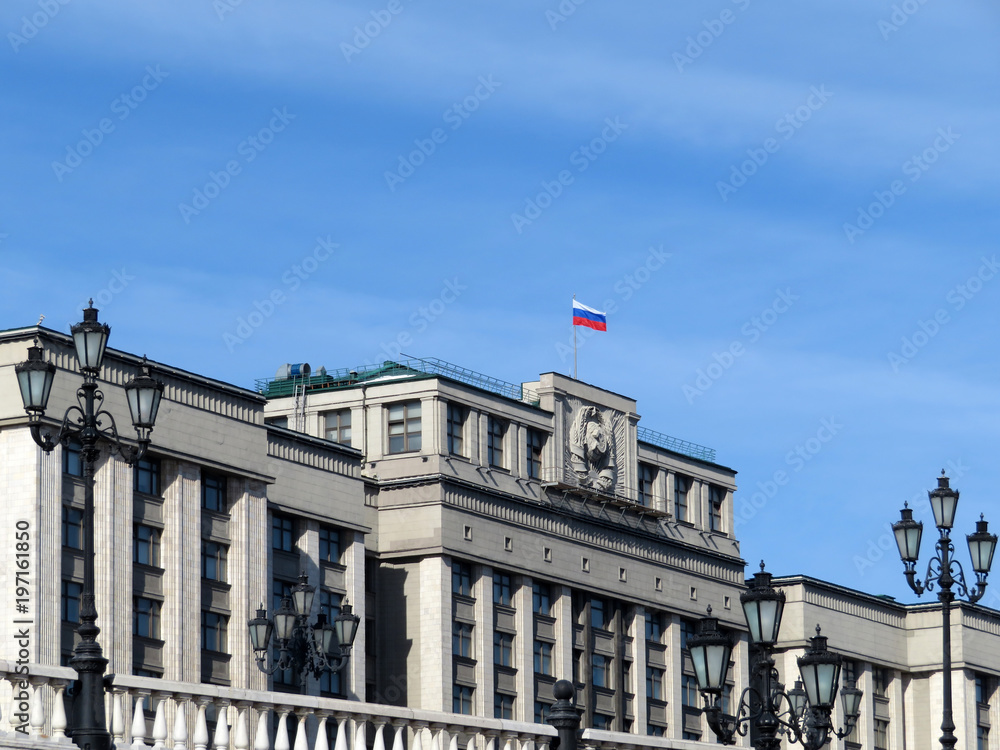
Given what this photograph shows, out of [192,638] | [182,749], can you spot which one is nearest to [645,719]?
[192,638]

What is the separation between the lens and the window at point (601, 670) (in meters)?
83.6

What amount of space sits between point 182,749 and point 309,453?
4658 cm

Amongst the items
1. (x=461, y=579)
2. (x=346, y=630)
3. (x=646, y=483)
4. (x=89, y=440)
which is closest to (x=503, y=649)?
(x=461, y=579)

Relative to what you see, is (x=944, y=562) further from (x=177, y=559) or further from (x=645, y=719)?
(x=645, y=719)

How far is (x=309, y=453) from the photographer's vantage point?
72625 millimetres

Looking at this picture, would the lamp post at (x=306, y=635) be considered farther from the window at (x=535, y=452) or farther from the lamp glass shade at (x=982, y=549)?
the window at (x=535, y=452)

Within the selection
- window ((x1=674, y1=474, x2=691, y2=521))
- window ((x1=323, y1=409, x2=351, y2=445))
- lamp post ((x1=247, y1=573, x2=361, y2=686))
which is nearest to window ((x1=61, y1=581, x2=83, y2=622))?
lamp post ((x1=247, y1=573, x2=361, y2=686))

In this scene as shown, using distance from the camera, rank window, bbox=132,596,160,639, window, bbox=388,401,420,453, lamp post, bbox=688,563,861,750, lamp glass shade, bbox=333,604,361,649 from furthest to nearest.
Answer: window, bbox=388,401,420,453 → window, bbox=132,596,160,639 → lamp glass shade, bbox=333,604,361,649 → lamp post, bbox=688,563,861,750

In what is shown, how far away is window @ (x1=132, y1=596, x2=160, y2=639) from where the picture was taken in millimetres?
62750

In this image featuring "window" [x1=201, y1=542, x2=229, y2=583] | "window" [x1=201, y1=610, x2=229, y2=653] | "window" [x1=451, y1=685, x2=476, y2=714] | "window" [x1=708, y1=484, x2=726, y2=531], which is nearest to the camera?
"window" [x1=201, y1=610, x2=229, y2=653]

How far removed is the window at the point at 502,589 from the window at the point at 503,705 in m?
3.48

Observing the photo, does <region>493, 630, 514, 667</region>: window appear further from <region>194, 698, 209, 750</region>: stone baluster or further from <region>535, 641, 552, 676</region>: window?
<region>194, 698, 209, 750</region>: stone baluster

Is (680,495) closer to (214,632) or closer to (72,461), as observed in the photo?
(214,632)

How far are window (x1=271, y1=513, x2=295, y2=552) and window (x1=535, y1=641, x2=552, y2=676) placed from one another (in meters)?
13.6
